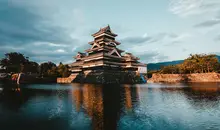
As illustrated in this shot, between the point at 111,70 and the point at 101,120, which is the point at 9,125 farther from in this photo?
the point at 111,70

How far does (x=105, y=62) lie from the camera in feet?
171

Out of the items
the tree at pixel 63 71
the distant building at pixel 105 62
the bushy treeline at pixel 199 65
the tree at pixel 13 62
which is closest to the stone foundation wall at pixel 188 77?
the bushy treeline at pixel 199 65

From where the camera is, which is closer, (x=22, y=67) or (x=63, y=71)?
(x=22, y=67)

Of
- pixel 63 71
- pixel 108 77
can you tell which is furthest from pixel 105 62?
pixel 63 71

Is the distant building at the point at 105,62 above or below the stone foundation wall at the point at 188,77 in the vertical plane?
above

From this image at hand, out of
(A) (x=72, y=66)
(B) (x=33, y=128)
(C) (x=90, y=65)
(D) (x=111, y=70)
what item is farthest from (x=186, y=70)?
(B) (x=33, y=128)

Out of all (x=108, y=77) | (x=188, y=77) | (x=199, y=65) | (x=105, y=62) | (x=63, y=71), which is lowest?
(x=188, y=77)

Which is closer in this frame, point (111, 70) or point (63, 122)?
point (63, 122)

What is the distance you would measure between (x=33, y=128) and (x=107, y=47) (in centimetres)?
5267

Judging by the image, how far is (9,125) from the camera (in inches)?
274

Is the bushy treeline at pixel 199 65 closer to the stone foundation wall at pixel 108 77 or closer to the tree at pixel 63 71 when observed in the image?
the stone foundation wall at pixel 108 77

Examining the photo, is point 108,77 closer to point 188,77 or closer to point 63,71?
point 63,71

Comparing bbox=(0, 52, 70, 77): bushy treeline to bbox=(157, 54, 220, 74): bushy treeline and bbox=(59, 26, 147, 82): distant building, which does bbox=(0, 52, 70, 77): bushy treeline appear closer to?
bbox=(59, 26, 147, 82): distant building

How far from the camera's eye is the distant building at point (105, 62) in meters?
51.9
